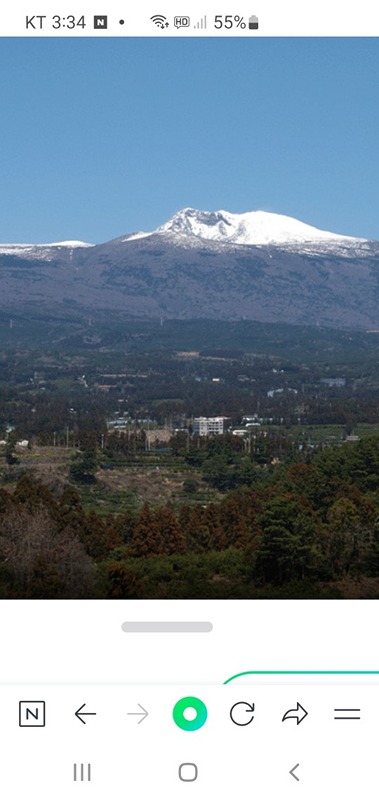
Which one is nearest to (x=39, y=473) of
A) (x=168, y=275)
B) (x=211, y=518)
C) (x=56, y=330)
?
(x=211, y=518)
